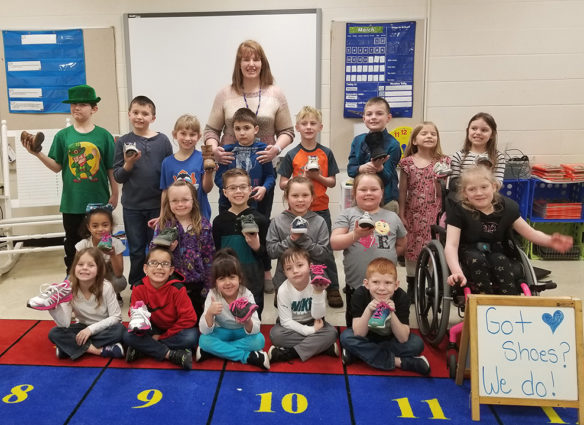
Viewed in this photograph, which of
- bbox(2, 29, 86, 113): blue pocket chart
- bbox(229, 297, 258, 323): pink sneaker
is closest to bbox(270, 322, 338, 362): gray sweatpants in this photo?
bbox(229, 297, 258, 323): pink sneaker

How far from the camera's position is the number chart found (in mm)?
1996

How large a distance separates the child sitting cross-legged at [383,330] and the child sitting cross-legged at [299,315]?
0.13 metres

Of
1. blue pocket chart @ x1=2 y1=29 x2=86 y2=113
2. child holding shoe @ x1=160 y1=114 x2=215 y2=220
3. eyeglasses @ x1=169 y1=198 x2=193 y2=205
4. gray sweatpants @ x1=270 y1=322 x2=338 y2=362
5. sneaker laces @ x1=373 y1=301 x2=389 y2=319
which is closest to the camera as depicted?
sneaker laces @ x1=373 y1=301 x2=389 y2=319

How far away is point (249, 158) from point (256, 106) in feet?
1.19

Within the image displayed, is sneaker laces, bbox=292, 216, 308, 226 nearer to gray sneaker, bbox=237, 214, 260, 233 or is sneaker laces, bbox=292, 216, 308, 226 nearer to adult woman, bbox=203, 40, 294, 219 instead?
gray sneaker, bbox=237, 214, 260, 233

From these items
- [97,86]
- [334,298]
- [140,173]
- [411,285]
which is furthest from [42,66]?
[411,285]

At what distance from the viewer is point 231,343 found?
2.45 meters

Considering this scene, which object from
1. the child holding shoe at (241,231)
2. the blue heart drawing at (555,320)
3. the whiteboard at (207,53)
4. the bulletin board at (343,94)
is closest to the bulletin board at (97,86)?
the whiteboard at (207,53)

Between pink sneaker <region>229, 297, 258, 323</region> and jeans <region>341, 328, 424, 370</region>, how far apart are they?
1.63 feet

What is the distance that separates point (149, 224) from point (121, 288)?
0.58 m

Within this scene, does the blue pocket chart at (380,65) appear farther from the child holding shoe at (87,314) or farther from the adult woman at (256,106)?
the child holding shoe at (87,314)

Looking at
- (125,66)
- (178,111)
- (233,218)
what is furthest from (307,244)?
(125,66)

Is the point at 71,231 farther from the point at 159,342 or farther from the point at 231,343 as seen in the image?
the point at 231,343

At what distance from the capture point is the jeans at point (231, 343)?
95.4 inches
